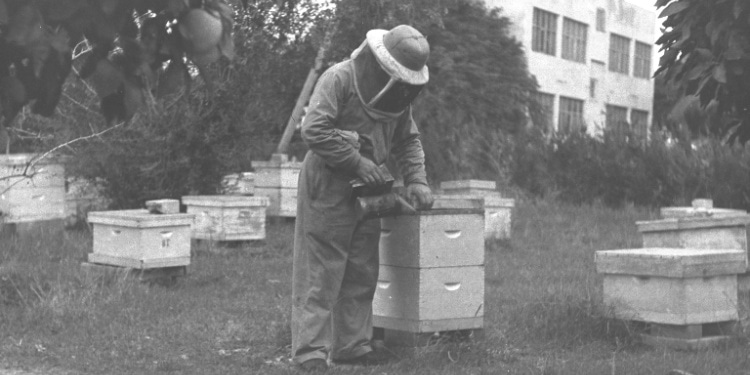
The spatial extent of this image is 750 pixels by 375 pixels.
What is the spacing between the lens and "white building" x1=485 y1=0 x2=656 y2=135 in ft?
105

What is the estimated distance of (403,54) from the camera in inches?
→ 217

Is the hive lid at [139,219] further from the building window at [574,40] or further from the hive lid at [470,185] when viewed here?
the building window at [574,40]

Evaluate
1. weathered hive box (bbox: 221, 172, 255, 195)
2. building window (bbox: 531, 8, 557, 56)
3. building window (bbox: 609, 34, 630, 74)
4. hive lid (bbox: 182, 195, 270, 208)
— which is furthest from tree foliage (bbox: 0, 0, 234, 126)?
building window (bbox: 609, 34, 630, 74)

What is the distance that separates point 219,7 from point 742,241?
7.17 meters

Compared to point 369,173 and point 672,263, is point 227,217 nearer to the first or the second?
point 672,263

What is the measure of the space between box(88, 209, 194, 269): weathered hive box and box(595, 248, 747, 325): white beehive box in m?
3.79

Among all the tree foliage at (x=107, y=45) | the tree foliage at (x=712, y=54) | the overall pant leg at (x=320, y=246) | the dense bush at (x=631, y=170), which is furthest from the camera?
the dense bush at (x=631, y=170)

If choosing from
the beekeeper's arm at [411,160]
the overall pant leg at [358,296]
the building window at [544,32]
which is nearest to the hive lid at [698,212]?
the beekeeper's arm at [411,160]

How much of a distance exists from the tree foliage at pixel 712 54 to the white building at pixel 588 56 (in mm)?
25091

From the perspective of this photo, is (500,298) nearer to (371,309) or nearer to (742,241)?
(742,241)

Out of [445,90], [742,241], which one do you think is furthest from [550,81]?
[742,241]

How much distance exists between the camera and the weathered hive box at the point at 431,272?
6148 millimetres

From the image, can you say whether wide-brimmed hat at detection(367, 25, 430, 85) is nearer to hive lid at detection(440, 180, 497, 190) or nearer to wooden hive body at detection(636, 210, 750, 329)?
wooden hive body at detection(636, 210, 750, 329)

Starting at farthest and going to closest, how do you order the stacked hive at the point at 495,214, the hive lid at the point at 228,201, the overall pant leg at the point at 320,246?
the stacked hive at the point at 495,214 → the hive lid at the point at 228,201 → the overall pant leg at the point at 320,246
